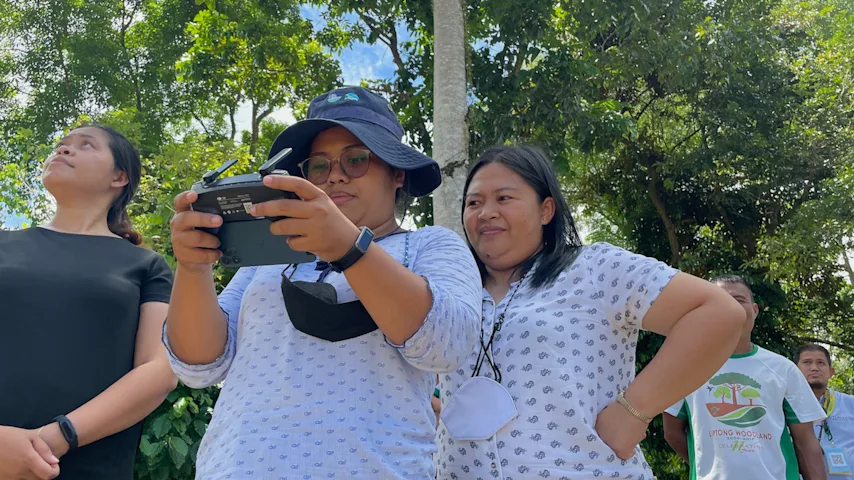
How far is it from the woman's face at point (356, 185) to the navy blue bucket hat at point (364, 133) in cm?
3

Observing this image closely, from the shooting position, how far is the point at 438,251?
160 cm

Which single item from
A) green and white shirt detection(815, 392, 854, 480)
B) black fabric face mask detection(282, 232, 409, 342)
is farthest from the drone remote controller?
green and white shirt detection(815, 392, 854, 480)

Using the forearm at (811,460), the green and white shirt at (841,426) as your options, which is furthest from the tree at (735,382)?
the green and white shirt at (841,426)

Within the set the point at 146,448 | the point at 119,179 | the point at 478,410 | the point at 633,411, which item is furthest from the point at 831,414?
the point at 119,179

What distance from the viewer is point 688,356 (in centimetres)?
179

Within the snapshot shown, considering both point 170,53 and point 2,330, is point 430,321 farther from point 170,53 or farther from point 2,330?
point 170,53

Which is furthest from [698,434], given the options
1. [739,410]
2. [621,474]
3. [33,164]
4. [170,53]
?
[170,53]

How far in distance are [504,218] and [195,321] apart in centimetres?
102

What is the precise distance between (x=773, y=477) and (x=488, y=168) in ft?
7.72

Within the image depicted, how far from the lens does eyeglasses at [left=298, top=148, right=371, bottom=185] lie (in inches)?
65.6

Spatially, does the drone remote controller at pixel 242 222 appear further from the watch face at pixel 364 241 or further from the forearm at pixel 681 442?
the forearm at pixel 681 442

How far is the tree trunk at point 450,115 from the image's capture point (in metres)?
5.00

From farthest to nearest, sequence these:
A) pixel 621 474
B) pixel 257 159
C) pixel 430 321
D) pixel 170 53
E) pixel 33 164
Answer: pixel 170 53 → pixel 33 164 → pixel 257 159 → pixel 621 474 → pixel 430 321

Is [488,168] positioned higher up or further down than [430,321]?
higher up
